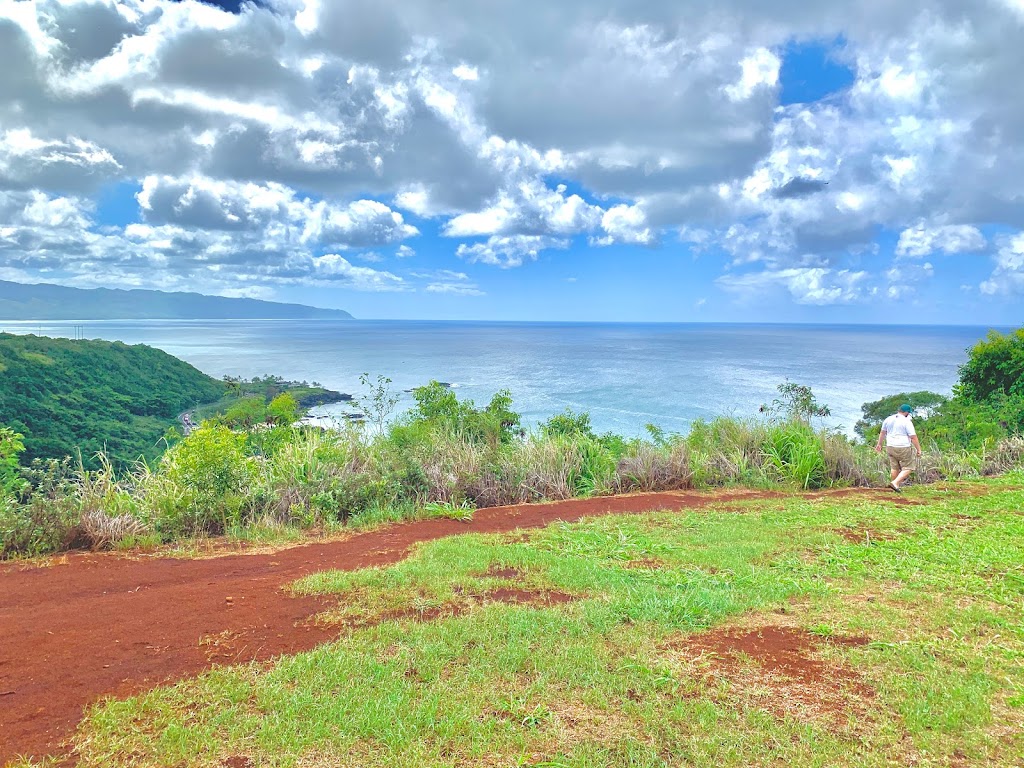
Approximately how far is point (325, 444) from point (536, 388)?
57.2 metres

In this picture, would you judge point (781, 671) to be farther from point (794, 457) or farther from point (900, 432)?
point (900, 432)

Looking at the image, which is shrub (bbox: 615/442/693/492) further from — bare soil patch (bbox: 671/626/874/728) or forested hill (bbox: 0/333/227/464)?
forested hill (bbox: 0/333/227/464)

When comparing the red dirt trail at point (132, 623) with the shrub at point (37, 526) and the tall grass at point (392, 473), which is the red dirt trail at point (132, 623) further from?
the tall grass at point (392, 473)

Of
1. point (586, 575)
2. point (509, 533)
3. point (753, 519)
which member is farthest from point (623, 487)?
point (586, 575)

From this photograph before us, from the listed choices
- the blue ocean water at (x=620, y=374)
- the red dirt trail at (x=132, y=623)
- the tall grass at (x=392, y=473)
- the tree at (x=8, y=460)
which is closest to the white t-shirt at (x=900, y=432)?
the tall grass at (x=392, y=473)

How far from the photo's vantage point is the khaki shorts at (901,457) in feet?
34.5

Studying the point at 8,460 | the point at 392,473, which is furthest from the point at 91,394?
the point at 392,473

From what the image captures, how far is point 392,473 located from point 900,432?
8663 mm

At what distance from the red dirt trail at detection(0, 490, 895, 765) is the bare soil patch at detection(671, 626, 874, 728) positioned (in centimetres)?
273

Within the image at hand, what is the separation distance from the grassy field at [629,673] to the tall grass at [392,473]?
9.23ft

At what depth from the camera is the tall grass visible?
739 centimetres

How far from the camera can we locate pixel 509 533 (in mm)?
7691

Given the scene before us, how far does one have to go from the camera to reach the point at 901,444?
34.3ft

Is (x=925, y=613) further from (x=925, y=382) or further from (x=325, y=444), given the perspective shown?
(x=925, y=382)
